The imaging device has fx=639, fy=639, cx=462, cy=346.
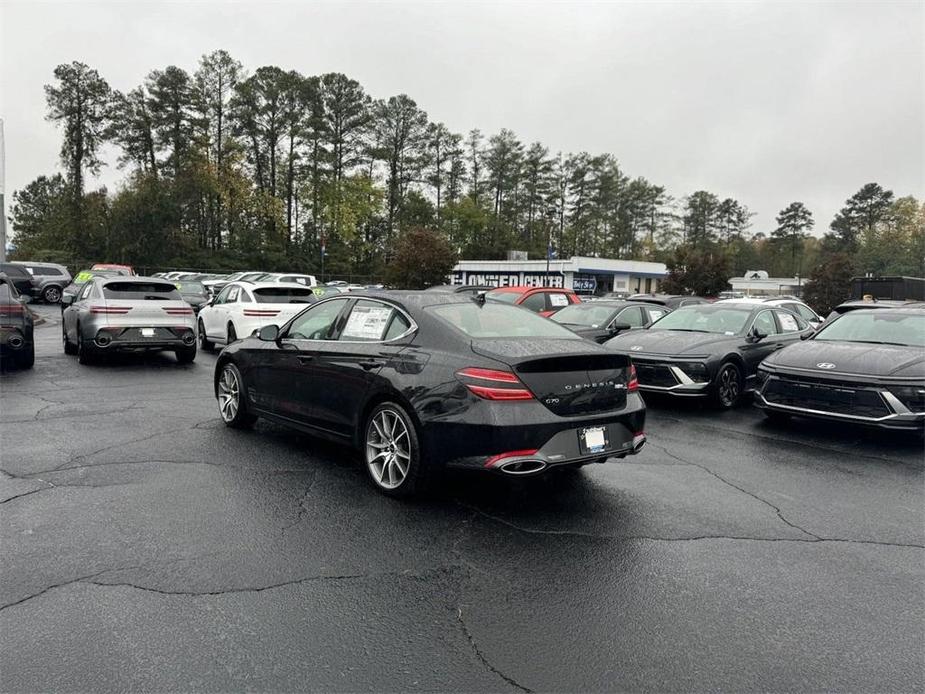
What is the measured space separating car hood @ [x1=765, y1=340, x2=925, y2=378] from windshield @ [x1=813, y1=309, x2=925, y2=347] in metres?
0.25

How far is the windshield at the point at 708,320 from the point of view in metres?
9.77

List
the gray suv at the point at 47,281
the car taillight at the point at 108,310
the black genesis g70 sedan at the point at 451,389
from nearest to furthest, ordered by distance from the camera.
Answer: the black genesis g70 sedan at the point at 451,389 < the car taillight at the point at 108,310 < the gray suv at the point at 47,281

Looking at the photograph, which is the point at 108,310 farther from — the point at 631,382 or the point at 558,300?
the point at 631,382

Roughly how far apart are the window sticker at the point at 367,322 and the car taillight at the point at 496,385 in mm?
1140

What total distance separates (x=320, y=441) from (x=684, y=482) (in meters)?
3.49

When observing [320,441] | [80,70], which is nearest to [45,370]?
[320,441]

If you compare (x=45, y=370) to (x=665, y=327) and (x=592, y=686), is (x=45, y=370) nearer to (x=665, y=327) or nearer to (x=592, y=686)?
(x=665, y=327)

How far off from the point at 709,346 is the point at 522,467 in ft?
18.7

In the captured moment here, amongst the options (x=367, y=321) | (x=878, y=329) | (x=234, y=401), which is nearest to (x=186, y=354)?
(x=234, y=401)

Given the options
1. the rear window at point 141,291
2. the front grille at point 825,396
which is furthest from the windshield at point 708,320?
the rear window at point 141,291

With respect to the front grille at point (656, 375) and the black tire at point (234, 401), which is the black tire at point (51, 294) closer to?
the black tire at point (234, 401)

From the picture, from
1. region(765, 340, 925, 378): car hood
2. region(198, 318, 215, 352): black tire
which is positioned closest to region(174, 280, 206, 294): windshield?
region(198, 318, 215, 352): black tire

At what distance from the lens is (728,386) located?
356 inches

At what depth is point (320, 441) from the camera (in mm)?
6461
